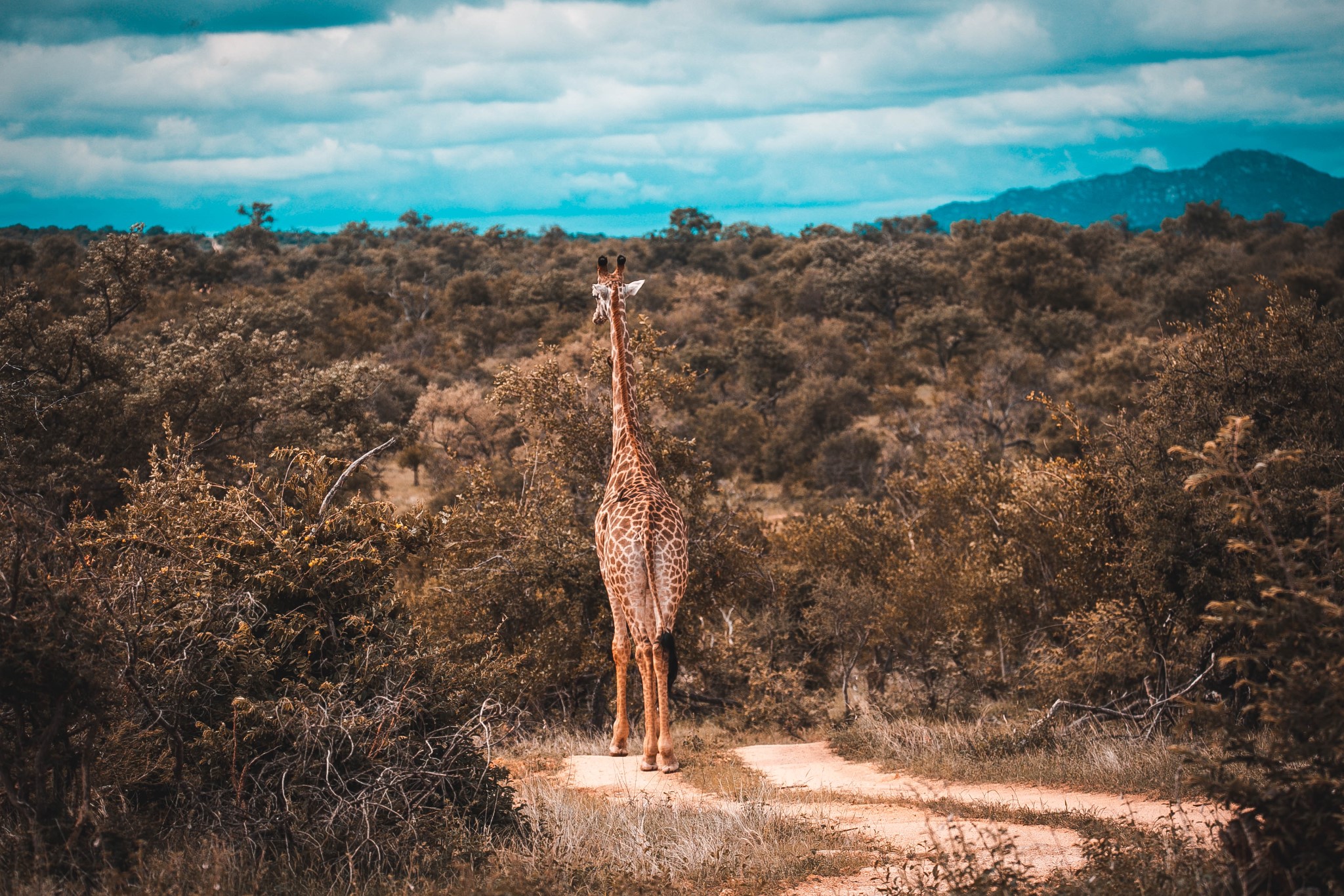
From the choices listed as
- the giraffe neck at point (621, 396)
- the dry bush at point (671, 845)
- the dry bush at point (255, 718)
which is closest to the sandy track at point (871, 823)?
the dry bush at point (671, 845)

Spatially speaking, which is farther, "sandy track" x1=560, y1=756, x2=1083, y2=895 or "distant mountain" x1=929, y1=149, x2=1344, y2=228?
"distant mountain" x1=929, y1=149, x2=1344, y2=228

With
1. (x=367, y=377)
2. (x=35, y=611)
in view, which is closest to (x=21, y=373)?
(x=367, y=377)

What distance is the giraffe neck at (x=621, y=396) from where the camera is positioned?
429 inches

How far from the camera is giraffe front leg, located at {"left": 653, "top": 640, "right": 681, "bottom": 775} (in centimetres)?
952

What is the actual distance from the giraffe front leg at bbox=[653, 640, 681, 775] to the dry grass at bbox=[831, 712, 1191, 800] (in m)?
2.22

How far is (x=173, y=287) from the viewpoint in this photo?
41.5 meters

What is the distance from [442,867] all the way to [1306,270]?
3720cm

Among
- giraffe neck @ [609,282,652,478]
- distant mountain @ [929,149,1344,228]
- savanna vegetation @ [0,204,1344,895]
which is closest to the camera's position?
savanna vegetation @ [0,204,1344,895]

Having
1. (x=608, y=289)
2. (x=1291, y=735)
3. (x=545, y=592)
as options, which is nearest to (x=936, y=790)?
(x=1291, y=735)

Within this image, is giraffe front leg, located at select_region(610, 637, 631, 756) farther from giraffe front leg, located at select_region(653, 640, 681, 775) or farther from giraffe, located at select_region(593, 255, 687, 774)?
giraffe front leg, located at select_region(653, 640, 681, 775)

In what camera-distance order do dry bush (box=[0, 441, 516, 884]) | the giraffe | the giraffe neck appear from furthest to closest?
the giraffe neck < the giraffe < dry bush (box=[0, 441, 516, 884])

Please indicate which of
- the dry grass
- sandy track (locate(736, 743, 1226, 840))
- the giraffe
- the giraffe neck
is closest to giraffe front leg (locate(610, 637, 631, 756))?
the giraffe

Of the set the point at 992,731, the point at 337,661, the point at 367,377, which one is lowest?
the point at 992,731

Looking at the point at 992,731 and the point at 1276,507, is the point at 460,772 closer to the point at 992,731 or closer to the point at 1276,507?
the point at 992,731
